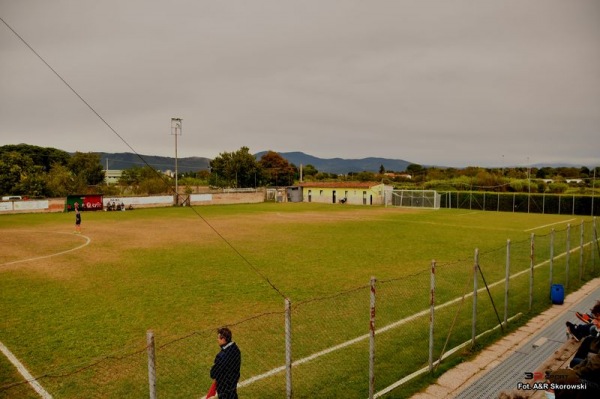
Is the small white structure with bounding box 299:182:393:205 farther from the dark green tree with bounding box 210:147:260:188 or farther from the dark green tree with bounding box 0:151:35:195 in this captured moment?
the dark green tree with bounding box 0:151:35:195

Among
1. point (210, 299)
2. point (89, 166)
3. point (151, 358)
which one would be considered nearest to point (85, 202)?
point (210, 299)

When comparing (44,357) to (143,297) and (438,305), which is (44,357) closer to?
(143,297)

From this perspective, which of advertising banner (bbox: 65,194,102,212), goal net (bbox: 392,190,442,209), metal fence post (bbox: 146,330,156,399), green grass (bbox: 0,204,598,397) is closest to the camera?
metal fence post (bbox: 146,330,156,399)

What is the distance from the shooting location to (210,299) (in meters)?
12.9

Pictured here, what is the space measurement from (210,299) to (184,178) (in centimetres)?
9641

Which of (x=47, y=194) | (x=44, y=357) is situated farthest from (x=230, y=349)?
(x=47, y=194)

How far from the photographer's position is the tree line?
5959 cm

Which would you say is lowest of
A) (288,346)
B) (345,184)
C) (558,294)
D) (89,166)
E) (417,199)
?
(558,294)

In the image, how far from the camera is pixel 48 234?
2803 cm

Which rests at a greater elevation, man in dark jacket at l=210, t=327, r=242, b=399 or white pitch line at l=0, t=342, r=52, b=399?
man in dark jacket at l=210, t=327, r=242, b=399

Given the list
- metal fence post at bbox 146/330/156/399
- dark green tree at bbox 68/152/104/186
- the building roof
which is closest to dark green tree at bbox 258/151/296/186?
dark green tree at bbox 68/152/104/186

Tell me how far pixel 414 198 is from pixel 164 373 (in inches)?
2143

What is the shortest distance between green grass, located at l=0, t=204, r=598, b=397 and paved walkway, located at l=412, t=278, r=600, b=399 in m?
0.85

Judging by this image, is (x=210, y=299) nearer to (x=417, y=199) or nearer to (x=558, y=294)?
(x=558, y=294)
